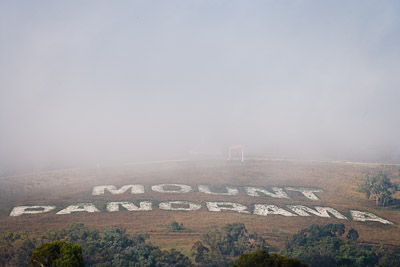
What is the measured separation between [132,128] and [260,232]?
126105 millimetres

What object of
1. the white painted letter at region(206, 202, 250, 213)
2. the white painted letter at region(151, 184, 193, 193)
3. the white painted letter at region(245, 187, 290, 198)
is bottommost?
the white painted letter at region(206, 202, 250, 213)

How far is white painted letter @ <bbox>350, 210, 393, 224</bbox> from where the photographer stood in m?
73.4

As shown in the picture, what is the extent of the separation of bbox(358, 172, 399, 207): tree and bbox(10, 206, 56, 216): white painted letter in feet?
230

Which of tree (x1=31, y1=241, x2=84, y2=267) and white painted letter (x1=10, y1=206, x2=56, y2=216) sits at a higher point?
tree (x1=31, y1=241, x2=84, y2=267)

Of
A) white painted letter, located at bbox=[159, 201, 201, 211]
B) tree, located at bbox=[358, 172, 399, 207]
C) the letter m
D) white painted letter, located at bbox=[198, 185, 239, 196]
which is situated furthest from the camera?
white painted letter, located at bbox=[198, 185, 239, 196]

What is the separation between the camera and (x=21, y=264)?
43.4m

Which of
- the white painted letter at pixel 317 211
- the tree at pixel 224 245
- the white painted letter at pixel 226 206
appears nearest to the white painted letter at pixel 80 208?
the white painted letter at pixel 226 206

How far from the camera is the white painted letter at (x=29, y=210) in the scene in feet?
225

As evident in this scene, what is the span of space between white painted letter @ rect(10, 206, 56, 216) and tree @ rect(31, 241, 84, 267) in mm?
45574

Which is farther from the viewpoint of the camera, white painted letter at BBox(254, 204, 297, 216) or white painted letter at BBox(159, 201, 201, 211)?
white painted letter at BBox(159, 201, 201, 211)

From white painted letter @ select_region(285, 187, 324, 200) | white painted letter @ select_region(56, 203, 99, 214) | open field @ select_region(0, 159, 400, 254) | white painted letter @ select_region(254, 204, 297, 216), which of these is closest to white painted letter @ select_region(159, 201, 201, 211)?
open field @ select_region(0, 159, 400, 254)

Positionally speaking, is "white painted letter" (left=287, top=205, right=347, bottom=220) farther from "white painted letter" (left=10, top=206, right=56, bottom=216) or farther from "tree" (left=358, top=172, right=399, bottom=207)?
"white painted letter" (left=10, top=206, right=56, bottom=216)

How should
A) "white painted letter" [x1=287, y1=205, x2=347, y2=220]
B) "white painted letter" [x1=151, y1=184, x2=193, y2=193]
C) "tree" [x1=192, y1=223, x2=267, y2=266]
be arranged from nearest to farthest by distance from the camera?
1. "tree" [x1=192, y1=223, x2=267, y2=266]
2. "white painted letter" [x1=287, y1=205, x2=347, y2=220]
3. "white painted letter" [x1=151, y1=184, x2=193, y2=193]

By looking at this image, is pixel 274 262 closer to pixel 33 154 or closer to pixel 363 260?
pixel 363 260
